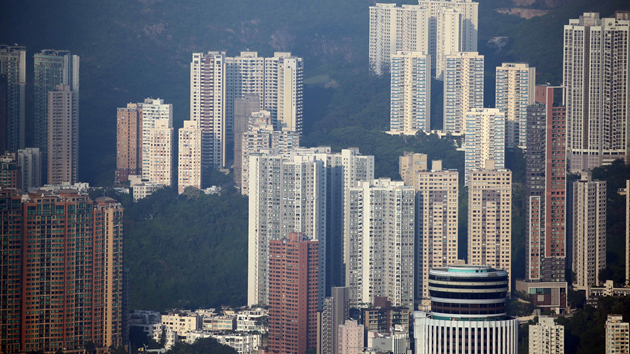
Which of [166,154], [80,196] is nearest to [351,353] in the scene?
[80,196]

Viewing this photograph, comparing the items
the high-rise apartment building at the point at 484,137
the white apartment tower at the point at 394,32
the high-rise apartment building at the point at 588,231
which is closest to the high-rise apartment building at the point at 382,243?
the high-rise apartment building at the point at 588,231

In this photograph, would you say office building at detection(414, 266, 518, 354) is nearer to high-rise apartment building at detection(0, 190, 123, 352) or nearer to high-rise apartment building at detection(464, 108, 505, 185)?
high-rise apartment building at detection(0, 190, 123, 352)

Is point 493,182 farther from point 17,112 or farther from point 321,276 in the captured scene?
point 17,112

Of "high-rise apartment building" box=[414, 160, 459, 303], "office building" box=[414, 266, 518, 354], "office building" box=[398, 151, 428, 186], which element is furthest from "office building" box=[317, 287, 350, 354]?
"office building" box=[398, 151, 428, 186]

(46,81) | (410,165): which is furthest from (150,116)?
(410,165)

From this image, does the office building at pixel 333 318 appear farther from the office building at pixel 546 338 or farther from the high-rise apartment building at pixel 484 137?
the high-rise apartment building at pixel 484 137

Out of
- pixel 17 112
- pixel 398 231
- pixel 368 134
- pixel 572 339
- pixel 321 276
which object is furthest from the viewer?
pixel 368 134

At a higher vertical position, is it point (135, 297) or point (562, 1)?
point (562, 1)
